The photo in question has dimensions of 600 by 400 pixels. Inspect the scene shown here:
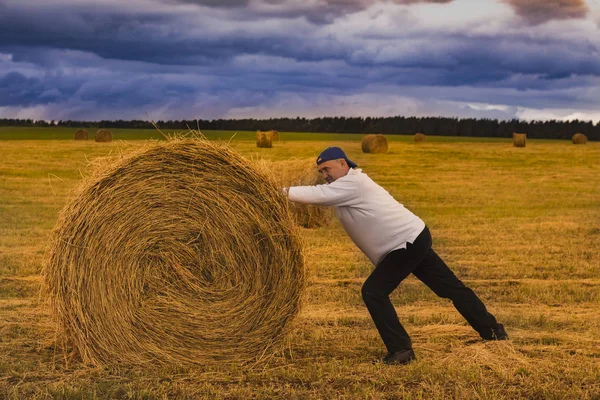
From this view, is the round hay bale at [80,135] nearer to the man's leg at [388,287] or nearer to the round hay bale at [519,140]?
the round hay bale at [519,140]

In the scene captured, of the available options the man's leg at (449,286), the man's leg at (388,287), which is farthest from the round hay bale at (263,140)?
the man's leg at (388,287)

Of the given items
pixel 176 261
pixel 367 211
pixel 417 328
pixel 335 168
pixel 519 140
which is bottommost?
pixel 417 328

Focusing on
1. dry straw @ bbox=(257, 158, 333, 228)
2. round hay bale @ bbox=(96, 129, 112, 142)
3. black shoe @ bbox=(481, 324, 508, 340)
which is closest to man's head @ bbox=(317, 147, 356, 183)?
black shoe @ bbox=(481, 324, 508, 340)

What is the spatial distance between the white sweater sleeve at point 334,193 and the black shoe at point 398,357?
50.6 inches

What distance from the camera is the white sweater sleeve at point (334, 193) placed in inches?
248

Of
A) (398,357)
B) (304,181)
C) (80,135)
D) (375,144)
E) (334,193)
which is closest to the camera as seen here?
(334,193)

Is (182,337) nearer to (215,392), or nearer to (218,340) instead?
(218,340)

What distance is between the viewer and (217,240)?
6.68 m

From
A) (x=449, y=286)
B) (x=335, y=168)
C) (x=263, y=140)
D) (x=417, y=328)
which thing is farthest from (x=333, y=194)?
(x=263, y=140)

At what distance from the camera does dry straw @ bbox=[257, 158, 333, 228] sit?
49.3ft

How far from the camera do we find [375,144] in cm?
3684

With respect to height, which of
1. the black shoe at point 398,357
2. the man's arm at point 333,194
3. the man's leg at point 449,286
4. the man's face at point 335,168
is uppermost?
the man's face at point 335,168

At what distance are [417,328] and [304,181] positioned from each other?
7.85m

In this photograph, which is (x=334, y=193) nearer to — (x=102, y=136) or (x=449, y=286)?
(x=449, y=286)
